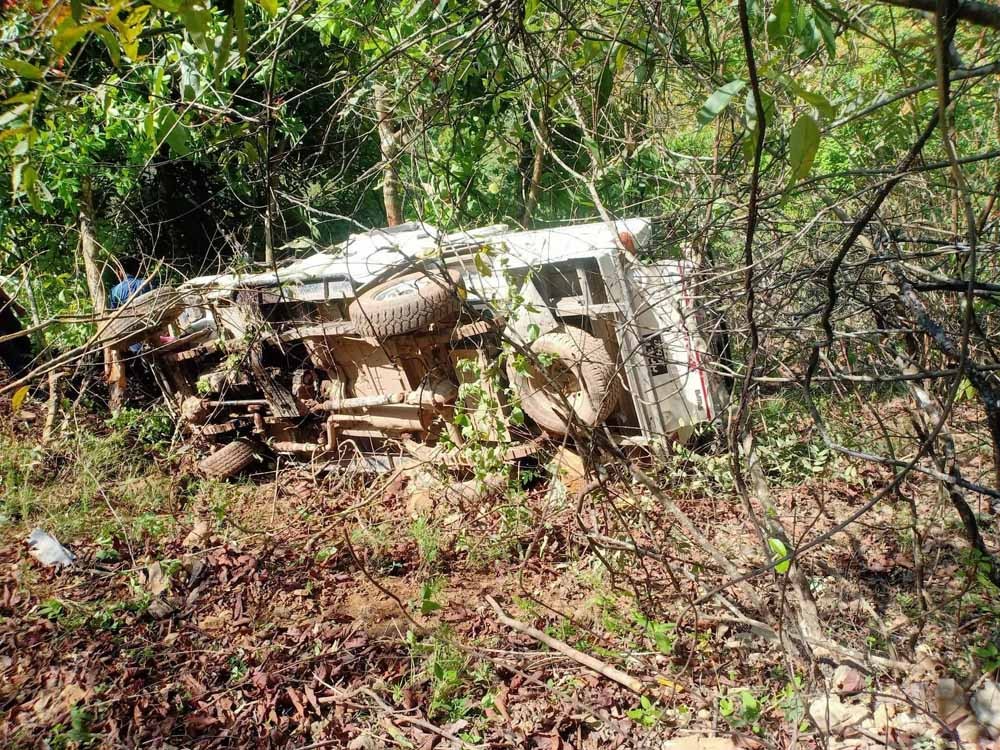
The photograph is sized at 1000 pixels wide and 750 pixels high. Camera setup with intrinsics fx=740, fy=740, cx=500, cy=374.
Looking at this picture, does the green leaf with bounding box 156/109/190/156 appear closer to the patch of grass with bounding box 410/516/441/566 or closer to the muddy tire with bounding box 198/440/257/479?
the patch of grass with bounding box 410/516/441/566

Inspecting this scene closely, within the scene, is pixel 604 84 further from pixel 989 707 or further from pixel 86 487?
pixel 86 487

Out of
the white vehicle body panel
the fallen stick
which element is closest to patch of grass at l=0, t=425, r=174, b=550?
the white vehicle body panel

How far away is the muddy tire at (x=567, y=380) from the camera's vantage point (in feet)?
16.5

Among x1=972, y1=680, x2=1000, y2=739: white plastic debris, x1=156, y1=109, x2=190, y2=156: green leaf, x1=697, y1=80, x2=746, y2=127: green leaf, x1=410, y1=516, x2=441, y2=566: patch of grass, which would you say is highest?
x1=156, y1=109, x2=190, y2=156: green leaf

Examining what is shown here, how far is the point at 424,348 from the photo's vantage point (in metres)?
5.68

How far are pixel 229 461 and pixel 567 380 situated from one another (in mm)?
3607

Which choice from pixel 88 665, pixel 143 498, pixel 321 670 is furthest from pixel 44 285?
pixel 321 670

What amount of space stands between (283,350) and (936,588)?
4957 millimetres

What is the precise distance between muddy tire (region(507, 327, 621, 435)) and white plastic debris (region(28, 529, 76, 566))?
143 inches

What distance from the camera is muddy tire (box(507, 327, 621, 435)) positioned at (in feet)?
16.5

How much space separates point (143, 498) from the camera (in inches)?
260

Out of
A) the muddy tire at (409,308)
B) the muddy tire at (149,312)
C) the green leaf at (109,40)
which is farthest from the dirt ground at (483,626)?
the green leaf at (109,40)

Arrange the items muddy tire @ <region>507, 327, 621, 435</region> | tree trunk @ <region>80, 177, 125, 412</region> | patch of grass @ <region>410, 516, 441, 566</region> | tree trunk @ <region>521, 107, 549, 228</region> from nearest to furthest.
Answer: tree trunk @ <region>521, 107, 549, 228</region> < muddy tire @ <region>507, 327, 621, 435</region> < patch of grass @ <region>410, 516, 441, 566</region> < tree trunk @ <region>80, 177, 125, 412</region>

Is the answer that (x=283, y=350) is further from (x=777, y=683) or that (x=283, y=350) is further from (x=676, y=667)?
(x=777, y=683)
